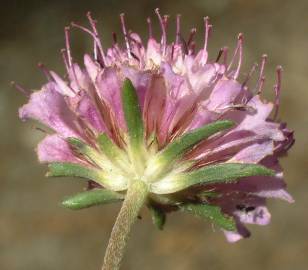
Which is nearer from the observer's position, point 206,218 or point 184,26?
point 206,218

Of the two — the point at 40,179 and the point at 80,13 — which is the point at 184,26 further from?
the point at 40,179

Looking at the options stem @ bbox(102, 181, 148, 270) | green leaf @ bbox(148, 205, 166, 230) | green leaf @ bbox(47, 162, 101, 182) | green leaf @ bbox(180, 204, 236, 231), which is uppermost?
green leaf @ bbox(47, 162, 101, 182)

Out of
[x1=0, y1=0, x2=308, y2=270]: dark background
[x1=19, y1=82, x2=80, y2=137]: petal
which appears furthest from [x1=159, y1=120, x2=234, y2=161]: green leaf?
[x1=0, y1=0, x2=308, y2=270]: dark background

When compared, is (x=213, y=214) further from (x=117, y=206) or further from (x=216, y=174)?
(x=117, y=206)

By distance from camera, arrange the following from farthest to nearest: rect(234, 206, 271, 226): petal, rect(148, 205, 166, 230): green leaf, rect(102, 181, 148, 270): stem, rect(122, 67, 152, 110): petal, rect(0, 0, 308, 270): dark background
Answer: rect(0, 0, 308, 270): dark background, rect(234, 206, 271, 226): petal, rect(148, 205, 166, 230): green leaf, rect(122, 67, 152, 110): petal, rect(102, 181, 148, 270): stem

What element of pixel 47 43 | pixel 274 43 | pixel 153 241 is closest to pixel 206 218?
pixel 153 241

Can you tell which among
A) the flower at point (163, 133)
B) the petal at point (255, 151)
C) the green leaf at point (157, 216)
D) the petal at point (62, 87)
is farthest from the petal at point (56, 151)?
the petal at point (255, 151)

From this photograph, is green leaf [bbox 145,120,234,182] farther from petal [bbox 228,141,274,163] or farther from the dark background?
the dark background
